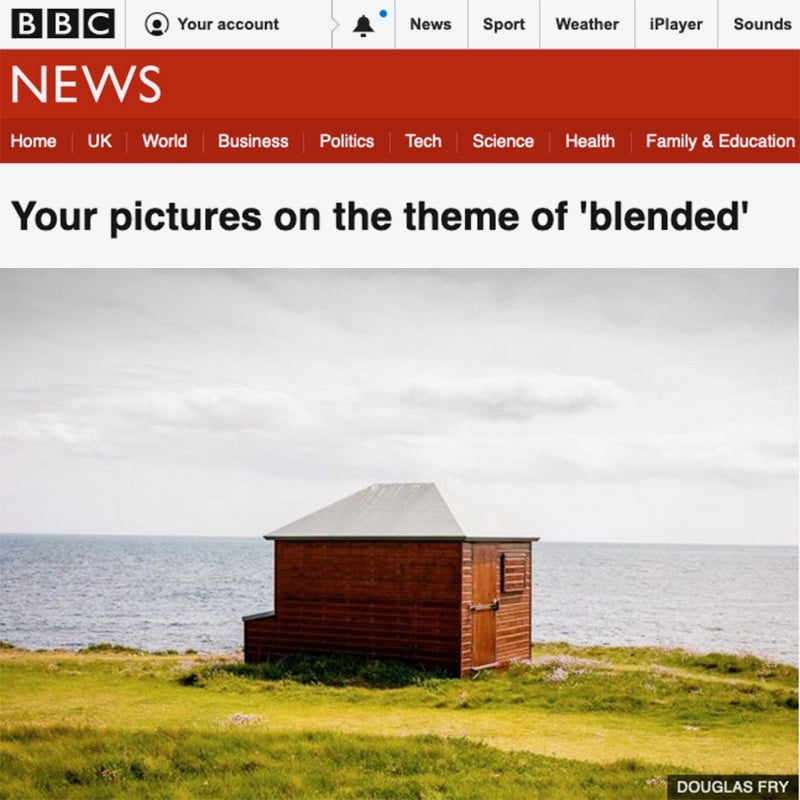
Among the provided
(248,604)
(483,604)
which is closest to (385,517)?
(483,604)

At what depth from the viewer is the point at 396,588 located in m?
26.0

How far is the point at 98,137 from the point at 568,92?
660cm

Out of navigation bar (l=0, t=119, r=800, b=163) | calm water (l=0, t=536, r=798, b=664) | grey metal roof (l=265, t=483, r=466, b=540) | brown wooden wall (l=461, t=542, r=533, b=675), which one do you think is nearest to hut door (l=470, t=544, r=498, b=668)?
brown wooden wall (l=461, t=542, r=533, b=675)

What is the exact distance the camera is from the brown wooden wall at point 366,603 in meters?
25.5

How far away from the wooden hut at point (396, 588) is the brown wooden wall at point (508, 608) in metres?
0.03

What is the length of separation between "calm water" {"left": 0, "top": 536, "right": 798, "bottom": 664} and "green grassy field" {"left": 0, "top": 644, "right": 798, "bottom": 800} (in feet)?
96.4

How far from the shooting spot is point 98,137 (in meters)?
13.0

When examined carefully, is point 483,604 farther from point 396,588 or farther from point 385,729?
point 385,729
